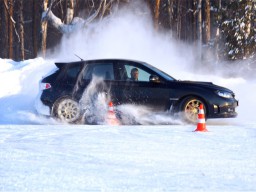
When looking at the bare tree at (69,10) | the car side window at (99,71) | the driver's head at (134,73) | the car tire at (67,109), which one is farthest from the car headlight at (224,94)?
the bare tree at (69,10)

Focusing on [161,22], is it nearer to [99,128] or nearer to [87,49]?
[87,49]

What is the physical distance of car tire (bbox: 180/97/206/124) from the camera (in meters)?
11.5

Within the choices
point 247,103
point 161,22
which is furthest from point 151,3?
point 247,103

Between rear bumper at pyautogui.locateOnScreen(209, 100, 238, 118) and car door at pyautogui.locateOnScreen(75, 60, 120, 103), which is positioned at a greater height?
car door at pyautogui.locateOnScreen(75, 60, 120, 103)

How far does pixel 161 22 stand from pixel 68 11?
26.5 m

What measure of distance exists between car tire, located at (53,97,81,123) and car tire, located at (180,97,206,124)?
2315mm

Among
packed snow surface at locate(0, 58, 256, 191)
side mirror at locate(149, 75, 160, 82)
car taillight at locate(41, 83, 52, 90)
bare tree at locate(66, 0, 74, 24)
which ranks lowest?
A: packed snow surface at locate(0, 58, 256, 191)

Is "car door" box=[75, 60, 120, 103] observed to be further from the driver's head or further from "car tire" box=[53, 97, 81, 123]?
the driver's head

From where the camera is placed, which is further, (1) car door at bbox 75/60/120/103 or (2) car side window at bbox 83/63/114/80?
(2) car side window at bbox 83/63/114/80

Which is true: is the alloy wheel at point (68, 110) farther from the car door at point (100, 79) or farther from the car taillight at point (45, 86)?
the car taillight at point (45, 86)

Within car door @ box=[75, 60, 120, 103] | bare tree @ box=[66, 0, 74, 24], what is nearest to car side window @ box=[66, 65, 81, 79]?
car door @ box=[75, 60, 120, 103]

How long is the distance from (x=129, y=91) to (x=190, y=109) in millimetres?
1399

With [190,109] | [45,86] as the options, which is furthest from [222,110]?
[45,86]

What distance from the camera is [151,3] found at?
52.9m
